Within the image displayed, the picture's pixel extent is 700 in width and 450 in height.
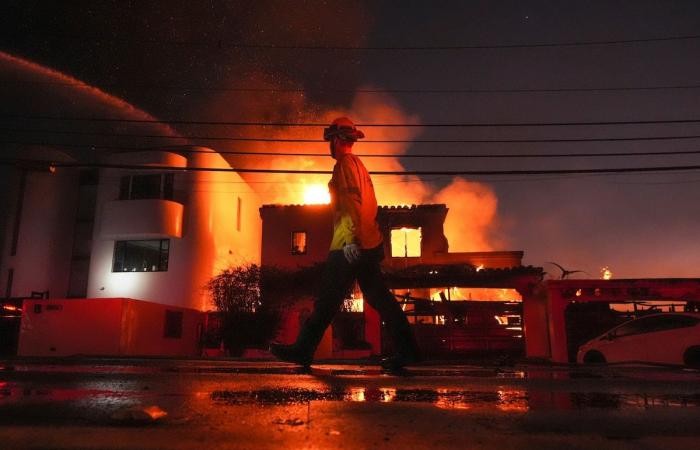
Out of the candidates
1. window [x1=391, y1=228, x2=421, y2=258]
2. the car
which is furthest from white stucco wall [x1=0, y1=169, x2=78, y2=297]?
the car

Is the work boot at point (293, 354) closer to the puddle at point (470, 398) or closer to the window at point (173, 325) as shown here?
the puddle at point (470, 398)

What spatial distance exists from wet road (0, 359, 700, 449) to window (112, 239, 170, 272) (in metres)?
24.4

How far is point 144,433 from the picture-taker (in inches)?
76.9

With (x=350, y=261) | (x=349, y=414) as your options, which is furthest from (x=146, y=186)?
(x=349, y=414)

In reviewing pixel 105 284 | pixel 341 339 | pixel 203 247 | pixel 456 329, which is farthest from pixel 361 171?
pixel 105 284

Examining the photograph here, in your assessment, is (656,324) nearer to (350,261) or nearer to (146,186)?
(350,261)

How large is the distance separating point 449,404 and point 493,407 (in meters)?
0.21

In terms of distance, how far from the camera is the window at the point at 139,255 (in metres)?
27.3

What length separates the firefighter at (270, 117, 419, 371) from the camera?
13.7ft

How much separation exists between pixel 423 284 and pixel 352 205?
605 inches

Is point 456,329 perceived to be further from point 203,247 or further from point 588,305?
point 203,247

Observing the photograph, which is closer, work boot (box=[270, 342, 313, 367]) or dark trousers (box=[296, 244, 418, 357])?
dark trousers (box=[296, 244, 418, 357])

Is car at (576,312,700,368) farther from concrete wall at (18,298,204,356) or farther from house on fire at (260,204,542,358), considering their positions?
concrete wall at (18,298,204,356)

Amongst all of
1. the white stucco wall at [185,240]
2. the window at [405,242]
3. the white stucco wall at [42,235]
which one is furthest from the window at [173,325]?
the window at [405,242]
